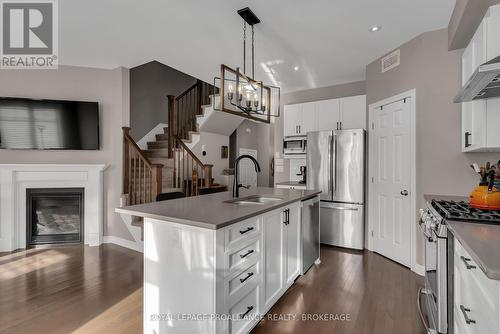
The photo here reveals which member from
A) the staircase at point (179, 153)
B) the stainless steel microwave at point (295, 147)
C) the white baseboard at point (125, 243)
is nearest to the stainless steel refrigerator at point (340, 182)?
the stainless steel microwave at point (295, 147)

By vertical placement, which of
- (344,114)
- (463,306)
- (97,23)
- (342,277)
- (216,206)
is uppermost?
(97,23)

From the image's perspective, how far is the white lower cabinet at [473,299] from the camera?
88 centimetres

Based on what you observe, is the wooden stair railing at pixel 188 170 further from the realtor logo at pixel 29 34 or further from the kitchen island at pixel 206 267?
the kitchen island at pixel 206 267

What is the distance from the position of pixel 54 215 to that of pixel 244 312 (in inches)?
148

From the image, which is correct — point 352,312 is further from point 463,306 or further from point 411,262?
point 411,262

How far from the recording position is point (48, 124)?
3.77 meters

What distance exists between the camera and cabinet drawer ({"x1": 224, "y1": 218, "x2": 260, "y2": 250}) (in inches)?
61.4

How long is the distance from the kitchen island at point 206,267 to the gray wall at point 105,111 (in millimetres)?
2516

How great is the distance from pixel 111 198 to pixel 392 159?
4295mm

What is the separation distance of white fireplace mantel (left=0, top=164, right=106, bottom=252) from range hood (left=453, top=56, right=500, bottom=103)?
4495mm

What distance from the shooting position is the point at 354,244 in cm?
380

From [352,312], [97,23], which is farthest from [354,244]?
[97,23]

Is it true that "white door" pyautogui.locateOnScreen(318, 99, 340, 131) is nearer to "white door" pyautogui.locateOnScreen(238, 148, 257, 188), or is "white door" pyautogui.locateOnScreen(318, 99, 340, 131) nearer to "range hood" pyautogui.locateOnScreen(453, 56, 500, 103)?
A: "range hood" pyautogui.locateOnScreen(453, 56, 500, 103)

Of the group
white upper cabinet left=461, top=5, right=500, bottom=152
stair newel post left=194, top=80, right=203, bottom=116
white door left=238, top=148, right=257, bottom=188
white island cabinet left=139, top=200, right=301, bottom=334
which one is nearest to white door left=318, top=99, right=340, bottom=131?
white upper cabinet left=461, top=5, right=500, bottom=152
